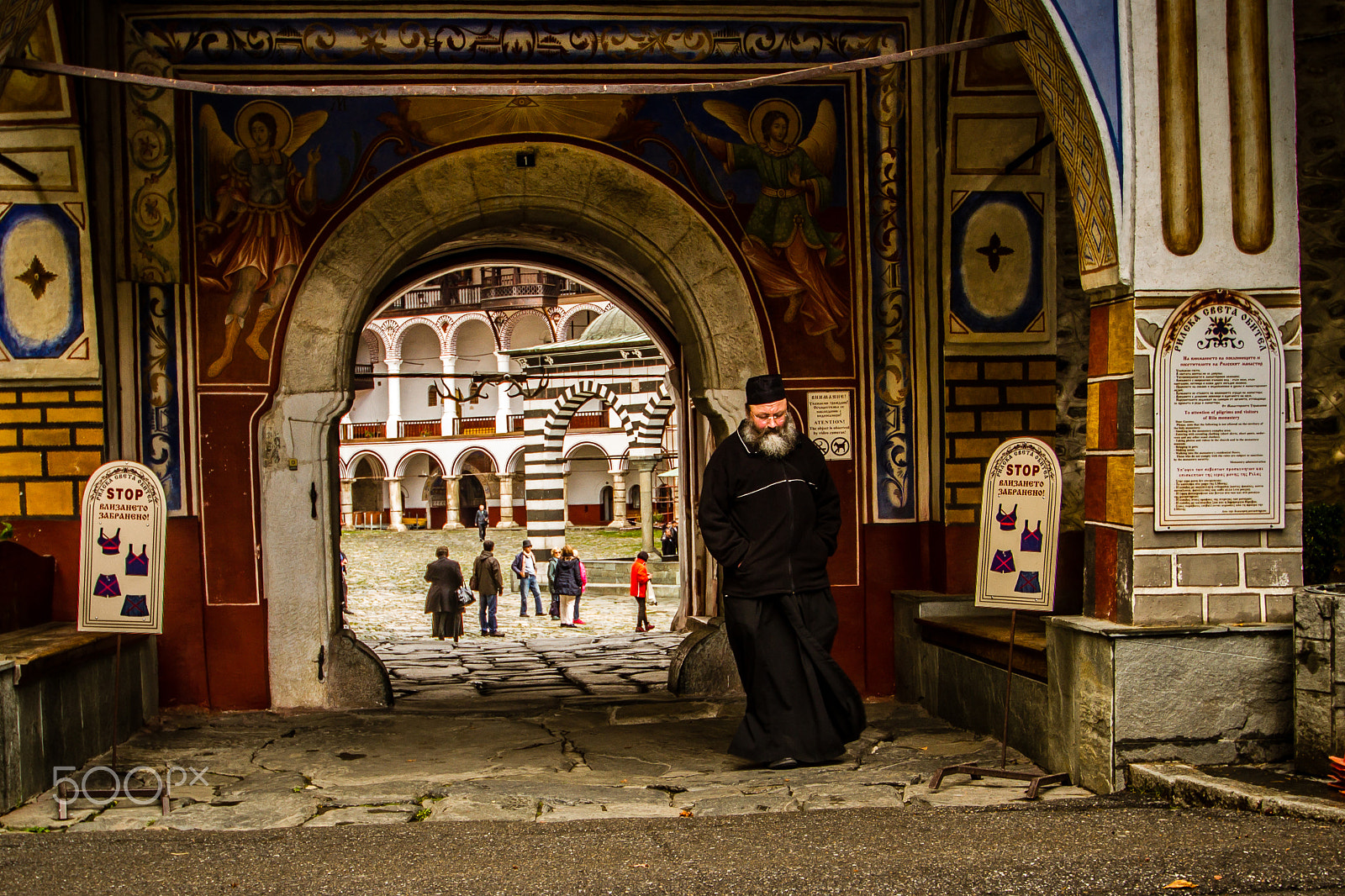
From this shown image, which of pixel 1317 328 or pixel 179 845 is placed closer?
pixel 179 845

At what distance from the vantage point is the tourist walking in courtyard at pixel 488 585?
1423 cm

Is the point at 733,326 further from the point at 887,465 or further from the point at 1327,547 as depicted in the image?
the point at 1327,547

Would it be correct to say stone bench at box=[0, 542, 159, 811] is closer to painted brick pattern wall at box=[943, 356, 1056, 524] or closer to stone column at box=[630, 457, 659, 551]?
painted brick pattern wall at box=[943, 356, 1056, 524]

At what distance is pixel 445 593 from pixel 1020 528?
876 centimetres

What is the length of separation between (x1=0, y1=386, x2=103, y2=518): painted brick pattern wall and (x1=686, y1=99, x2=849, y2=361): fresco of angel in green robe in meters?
3.46

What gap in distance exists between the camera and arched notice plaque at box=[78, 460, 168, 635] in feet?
16.7

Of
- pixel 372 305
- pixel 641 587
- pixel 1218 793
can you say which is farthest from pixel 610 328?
pixel 1218 793

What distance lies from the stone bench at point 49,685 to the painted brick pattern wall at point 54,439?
0.40 metres

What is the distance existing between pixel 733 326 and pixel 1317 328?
2.81 metres

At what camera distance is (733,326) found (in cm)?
679

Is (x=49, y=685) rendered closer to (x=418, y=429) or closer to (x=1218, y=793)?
(x=1218, y=793)

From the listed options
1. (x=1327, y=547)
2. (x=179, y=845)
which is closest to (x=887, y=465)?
(x=1327, y=547)

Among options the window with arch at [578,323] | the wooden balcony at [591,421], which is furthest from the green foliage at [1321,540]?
the window with arch at [578,323]

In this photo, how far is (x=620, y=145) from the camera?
6.80m
